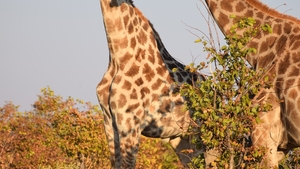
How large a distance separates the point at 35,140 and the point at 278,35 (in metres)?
10.4

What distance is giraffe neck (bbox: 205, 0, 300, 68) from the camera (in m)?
9.74

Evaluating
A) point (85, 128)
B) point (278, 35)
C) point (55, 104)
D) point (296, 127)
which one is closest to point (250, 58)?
point (278, 35)

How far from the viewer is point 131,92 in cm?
1068

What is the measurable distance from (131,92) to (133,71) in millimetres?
376

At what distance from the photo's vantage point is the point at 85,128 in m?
16.7

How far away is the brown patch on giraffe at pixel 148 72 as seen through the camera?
433 inches

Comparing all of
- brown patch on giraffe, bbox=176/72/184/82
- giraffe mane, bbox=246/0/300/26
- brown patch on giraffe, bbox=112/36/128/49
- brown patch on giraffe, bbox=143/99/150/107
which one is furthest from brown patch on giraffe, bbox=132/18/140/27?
giraffe mane, bbox=246/0/300/26

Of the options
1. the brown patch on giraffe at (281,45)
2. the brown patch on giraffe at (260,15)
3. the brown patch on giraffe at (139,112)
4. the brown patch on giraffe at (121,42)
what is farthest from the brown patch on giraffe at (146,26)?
the brown patch on giraffe at (281,45)

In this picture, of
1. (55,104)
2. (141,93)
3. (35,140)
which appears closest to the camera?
(141,93)

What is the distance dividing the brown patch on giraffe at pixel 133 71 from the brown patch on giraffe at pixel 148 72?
146mm

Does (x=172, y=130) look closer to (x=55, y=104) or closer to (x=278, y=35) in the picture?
(x=278, y=35)

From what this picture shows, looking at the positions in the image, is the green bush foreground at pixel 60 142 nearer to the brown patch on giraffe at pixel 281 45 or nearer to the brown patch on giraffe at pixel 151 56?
the brown patch on giraffe at pixel 151 56

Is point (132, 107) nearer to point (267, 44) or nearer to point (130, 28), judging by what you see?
point (130, 28)

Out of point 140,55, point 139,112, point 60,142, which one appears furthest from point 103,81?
point 60,142
